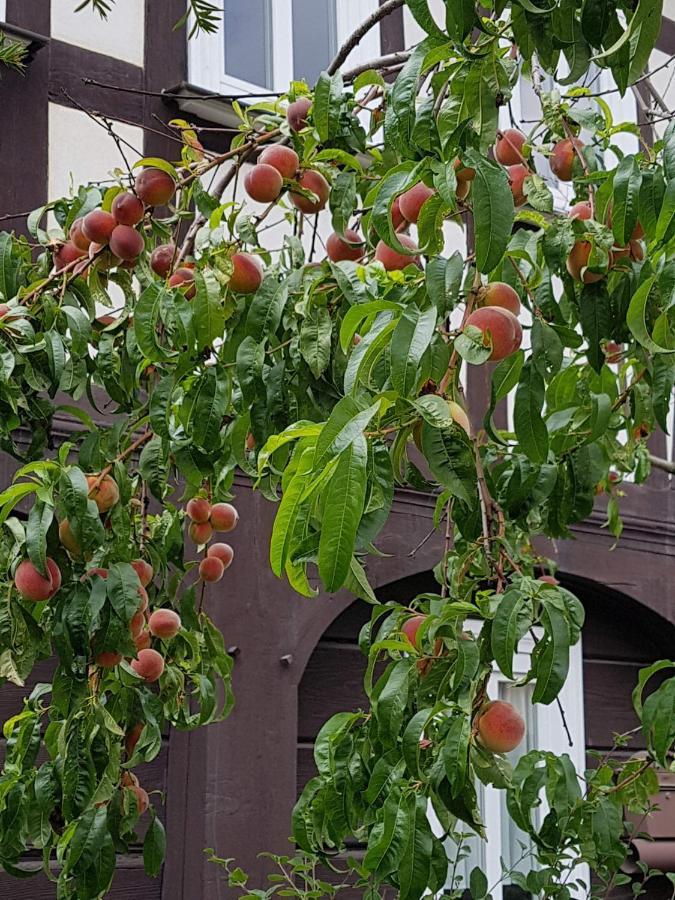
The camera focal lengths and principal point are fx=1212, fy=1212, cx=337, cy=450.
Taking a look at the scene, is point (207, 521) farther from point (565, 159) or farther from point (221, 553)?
point (565, 159)

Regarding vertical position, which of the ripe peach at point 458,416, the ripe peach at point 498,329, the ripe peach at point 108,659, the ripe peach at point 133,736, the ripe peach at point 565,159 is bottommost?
the ripe peach at point 133,736

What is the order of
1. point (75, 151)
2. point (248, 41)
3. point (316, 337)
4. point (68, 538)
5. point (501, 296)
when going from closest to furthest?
1. point (501, 296)
2. point (316, 337)
3. point (68, 538)
4. point (75, 151)
5. point (248, 41)

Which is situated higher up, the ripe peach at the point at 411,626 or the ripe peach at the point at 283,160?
the ripe peach at the point at 283,160

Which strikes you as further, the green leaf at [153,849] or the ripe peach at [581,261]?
the green leaf at [153,849]

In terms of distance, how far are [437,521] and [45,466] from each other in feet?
1.73

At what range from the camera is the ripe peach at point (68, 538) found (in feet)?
5.18

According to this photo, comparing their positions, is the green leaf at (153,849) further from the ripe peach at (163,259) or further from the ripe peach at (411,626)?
the ripe peach at (163,259)

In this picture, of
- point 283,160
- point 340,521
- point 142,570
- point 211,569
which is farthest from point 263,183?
point 340,521

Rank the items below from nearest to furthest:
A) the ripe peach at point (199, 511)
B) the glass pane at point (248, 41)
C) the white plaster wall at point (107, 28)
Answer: the ripe peach at point (199, 511) < the white plaster wall at point (107, 28) < the glass pane at point (248, 41)

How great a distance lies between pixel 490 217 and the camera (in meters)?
1.06

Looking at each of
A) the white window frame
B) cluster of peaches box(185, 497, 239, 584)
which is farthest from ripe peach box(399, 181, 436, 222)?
the white window frame

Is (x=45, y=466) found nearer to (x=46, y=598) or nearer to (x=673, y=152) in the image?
(x=46, y=598)

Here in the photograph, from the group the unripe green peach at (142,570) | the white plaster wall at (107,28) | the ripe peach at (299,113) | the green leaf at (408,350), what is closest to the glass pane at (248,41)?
the white plaster wall at (107,28)

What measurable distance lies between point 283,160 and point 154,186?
0.19m
